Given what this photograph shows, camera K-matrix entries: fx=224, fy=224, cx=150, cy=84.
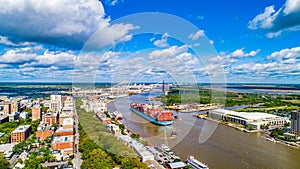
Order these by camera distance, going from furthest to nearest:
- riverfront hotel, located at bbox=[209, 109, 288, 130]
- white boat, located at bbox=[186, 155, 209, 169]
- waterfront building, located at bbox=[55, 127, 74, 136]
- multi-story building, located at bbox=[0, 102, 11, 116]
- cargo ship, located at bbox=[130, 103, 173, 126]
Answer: multi-story building, located at bbox=[0, 102, 11, 116]
riverfront hotel, located at bbox=[209, 109, 288, 130]
cargo ship, located at bbox=[130, 103, 173, 126]
waterfront building, located at bbox=[55, 127, 74, 136]
white boat, located at bbox=[186, 155, 209, 169]

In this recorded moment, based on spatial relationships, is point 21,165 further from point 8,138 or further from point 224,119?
point 224,119

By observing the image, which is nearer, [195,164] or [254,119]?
[195,164]

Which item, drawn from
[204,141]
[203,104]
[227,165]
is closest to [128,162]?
[227,165]

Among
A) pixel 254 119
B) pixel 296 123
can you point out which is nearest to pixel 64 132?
pixel 254 119

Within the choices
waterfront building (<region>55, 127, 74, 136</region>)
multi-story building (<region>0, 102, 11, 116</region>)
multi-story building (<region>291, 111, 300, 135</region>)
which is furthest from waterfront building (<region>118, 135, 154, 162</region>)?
multi-story building (<region>0, 102, 11, 116</region>)

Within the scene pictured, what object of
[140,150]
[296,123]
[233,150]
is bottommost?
[233,150]

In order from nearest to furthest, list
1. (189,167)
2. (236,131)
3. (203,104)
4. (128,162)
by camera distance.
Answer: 1. (128,162)
2. (189,167)
3. (236,131)
4. (203,104)

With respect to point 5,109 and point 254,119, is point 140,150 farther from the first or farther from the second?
point 5,109

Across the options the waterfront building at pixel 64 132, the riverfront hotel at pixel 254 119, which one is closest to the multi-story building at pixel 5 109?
the waterfront building at pixel 64 132

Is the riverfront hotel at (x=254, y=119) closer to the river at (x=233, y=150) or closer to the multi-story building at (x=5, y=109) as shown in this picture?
the river at (x=233, y=150)

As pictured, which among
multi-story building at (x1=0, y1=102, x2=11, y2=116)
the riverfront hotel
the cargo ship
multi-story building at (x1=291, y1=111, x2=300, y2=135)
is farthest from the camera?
multi-story building at (x1=0, y1=102, x2=11, y2=116)

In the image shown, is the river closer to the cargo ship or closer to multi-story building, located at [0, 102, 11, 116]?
the cargo ship
